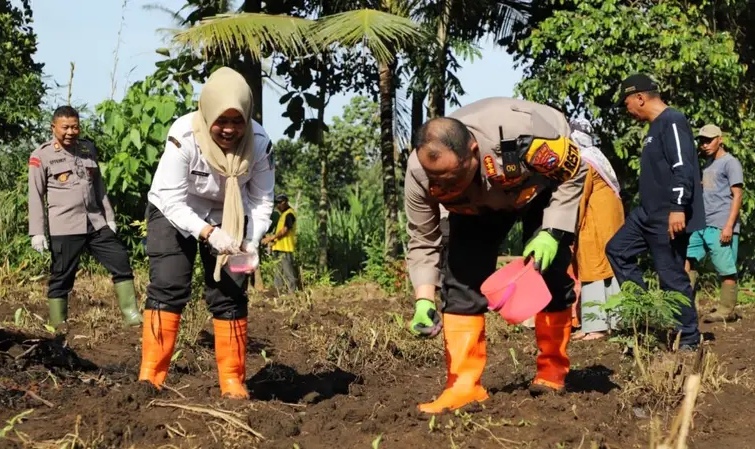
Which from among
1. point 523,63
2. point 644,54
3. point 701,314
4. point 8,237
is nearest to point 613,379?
point 701,314

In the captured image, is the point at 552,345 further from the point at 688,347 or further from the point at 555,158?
the point at 688,347

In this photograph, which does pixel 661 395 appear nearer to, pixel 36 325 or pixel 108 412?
pixel 108 412

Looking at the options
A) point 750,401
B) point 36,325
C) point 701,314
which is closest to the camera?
point 750,401

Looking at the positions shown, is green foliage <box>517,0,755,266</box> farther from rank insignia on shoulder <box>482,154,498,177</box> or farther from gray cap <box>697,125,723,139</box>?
rank insignia on shoulder <box>482,154,498,177</box>

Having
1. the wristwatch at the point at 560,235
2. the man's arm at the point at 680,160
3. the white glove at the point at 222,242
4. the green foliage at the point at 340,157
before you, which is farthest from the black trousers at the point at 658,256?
the green foliage at the point at 340,157

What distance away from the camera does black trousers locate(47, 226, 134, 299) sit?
7.12 m

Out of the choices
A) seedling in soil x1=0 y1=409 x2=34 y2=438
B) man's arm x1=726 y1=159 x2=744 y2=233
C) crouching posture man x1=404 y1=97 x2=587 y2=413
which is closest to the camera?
seedling in soil x1=0 y1=409 x2=34 y2=438

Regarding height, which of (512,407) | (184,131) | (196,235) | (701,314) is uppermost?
(184,131)

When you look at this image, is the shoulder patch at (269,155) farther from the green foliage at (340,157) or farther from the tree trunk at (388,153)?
the green foliage at (340,157)

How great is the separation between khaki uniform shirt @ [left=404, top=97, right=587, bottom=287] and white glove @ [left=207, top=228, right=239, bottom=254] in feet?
2.56

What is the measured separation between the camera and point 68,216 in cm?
711

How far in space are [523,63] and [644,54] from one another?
2.05m

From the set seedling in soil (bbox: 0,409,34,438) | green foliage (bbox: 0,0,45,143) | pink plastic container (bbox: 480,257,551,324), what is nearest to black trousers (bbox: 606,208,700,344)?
pink plastic container (bbox: 480,257,551,324)

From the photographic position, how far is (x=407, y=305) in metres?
8.69
